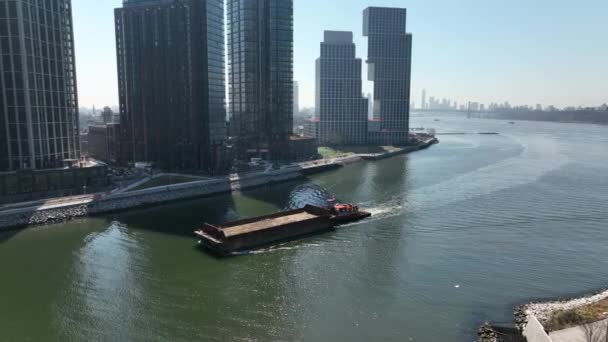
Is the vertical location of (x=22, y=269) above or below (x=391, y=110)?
below

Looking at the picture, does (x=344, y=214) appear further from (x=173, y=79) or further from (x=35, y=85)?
(x=173, y=79)

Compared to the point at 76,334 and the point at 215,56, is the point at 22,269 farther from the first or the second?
the point at 215,56

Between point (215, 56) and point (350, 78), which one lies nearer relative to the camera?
point (215, 56)

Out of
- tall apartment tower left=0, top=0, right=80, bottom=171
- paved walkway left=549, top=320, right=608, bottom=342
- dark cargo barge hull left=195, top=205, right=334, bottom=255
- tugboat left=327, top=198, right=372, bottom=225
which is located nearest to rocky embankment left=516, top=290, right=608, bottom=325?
paved walkway left=549, top=320, right=608, bottom=342

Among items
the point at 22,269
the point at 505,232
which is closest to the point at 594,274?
the point at 505,232

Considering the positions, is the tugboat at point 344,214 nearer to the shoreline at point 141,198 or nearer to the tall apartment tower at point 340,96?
the shoreline at point 141,198

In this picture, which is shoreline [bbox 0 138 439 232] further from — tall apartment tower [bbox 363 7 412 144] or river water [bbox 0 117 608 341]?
tall apartment tower [bbox 363 7 412 144]
